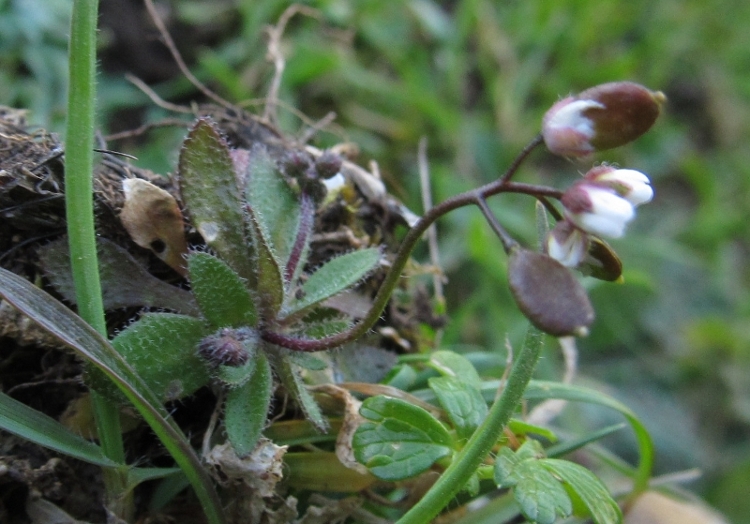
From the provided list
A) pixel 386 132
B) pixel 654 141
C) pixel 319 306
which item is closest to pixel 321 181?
pixel 319 306

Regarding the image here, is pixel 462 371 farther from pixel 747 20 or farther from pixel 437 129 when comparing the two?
pixel 747 20

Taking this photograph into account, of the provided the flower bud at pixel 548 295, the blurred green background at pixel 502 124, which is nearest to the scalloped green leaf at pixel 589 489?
the flower bud at pixel 548 295

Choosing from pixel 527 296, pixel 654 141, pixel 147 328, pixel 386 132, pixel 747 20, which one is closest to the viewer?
pixel 527 296

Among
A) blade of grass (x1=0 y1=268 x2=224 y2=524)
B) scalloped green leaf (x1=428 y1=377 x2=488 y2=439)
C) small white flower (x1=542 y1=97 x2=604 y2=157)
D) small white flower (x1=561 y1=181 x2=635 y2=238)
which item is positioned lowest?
blade of grass (x1=0 y1=268 x2=224 y2=524)

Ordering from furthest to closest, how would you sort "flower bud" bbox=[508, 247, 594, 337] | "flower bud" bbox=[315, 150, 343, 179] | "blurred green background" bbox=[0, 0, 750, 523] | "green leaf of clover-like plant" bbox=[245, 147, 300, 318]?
"blurred green background" bbox=[0, 0, 750, 523] < "flower bud" bbox=[315, 150, 343, 179] < "green leaf of clover-like plant" bbox=[245, 147, 300, 318] < "flower bud" bbox=[508, 247, 594, 337]

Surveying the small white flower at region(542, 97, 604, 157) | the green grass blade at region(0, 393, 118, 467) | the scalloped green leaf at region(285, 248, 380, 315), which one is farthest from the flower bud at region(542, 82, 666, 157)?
the green grass blade at region(0, 393, 118, 467)

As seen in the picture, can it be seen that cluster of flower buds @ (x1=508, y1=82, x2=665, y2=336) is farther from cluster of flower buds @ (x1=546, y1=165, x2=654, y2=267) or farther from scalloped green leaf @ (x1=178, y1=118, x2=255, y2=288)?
scalloped green leaf @ (x1=178, y1=118, x2=255, y2=288)

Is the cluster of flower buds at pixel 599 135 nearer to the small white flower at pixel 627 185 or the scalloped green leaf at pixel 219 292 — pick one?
the small white flower at pixel 627 185

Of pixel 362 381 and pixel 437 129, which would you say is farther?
pixel 437 129
